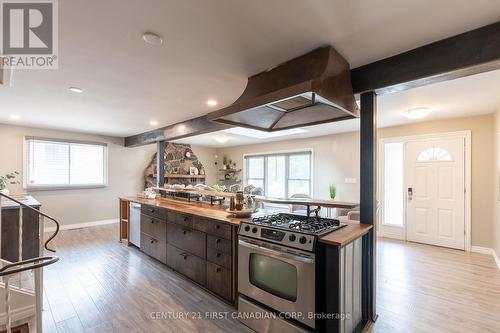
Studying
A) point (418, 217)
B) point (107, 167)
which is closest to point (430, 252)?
point (418, 217)

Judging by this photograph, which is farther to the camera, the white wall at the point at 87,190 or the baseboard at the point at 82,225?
the baseboard at the point at 82,225

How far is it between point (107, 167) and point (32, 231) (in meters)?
3.57

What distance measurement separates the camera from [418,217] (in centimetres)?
478

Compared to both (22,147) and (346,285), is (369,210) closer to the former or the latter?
(346,285)

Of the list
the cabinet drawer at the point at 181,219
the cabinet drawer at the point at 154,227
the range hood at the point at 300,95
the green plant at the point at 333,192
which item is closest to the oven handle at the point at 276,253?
the cabinet drawer at the point at 181,219

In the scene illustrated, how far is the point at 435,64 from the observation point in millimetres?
1837

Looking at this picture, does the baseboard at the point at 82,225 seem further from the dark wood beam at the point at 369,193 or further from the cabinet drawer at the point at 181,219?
the dark wood beam at the point at 369,193

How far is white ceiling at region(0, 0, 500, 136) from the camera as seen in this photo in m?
1.46

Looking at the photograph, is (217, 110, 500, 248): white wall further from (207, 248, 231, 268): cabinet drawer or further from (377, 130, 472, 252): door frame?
(207, 248, 231, 268): cabinet drawer

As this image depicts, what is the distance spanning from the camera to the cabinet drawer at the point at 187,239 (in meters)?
2.74

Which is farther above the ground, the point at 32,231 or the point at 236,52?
the point at 236,52

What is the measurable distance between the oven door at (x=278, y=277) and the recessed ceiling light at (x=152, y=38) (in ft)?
6.04

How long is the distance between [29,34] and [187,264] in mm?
2688

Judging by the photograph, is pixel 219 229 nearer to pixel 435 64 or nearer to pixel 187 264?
pixel 187 264
